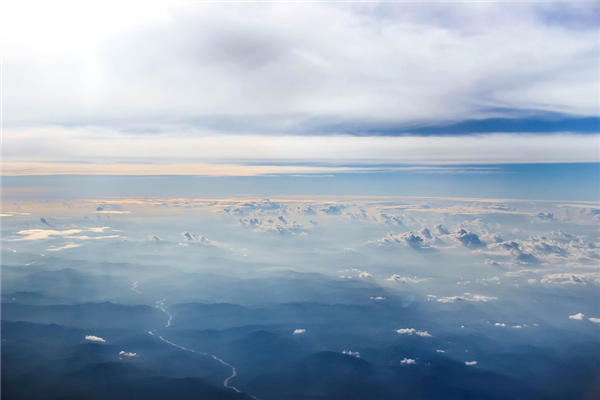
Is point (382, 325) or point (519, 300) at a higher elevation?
point (519, 300)

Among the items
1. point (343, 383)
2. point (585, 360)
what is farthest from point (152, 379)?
point (585, 360)

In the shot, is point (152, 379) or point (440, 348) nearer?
point (152, 379)

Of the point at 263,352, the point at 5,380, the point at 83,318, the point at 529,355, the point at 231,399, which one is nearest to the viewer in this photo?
the point at 5,380

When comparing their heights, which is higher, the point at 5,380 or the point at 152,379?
the point at 5,380

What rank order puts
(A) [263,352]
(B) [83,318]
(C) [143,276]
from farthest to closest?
(C) [143,276] < (B) [83,318] < (A) [263,352]

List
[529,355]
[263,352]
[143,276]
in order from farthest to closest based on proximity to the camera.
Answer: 1. [143,276]
2. [529,355]
3. [263,352]

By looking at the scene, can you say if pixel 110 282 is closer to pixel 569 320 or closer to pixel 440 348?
pixel 440 348

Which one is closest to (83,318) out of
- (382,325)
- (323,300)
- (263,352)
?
(263,352)

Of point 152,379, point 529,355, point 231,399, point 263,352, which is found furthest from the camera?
point 529,355

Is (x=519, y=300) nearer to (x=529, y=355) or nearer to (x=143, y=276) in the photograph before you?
(x=529, y=355)
